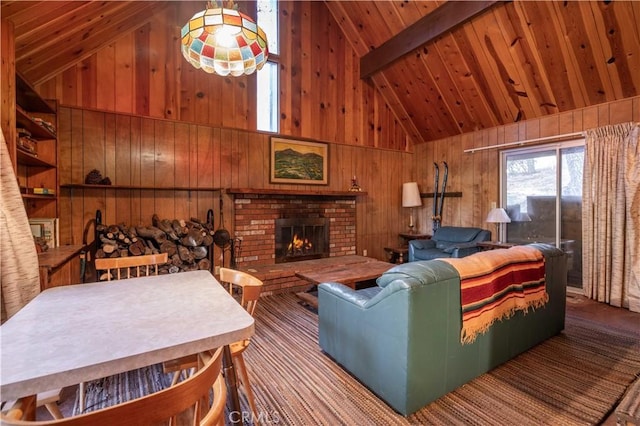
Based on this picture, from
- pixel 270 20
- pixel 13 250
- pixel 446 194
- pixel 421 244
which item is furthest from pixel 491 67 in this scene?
pixel 13 250

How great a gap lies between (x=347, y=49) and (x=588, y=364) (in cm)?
548

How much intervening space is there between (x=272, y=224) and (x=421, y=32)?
11.7 ft

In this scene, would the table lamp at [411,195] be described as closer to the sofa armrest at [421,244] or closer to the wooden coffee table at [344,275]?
the sofa armrest at [421,244]

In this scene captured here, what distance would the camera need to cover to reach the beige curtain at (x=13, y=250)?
63.9 inches

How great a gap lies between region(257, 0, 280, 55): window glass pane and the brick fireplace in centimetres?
238

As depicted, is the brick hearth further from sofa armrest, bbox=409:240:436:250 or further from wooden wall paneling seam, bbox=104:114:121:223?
wooden wall paneling seam, bbox=104:114:121:223

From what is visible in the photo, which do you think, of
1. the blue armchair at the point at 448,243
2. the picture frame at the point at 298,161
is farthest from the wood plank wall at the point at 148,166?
the blue armchair at the point at 448,243

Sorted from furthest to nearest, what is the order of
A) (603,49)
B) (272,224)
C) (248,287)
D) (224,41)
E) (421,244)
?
(421,244) → (272,224) → (603,49) → (224,41) → (248,287)

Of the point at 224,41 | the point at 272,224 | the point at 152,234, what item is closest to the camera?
the point at 224,41

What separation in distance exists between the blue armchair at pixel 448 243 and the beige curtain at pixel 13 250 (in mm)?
4468

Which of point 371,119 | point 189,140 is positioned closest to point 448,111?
point 371,119

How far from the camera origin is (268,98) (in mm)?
4641

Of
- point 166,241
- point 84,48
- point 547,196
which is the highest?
point 84,48

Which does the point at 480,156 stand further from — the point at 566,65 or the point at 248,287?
the point at 248,287
